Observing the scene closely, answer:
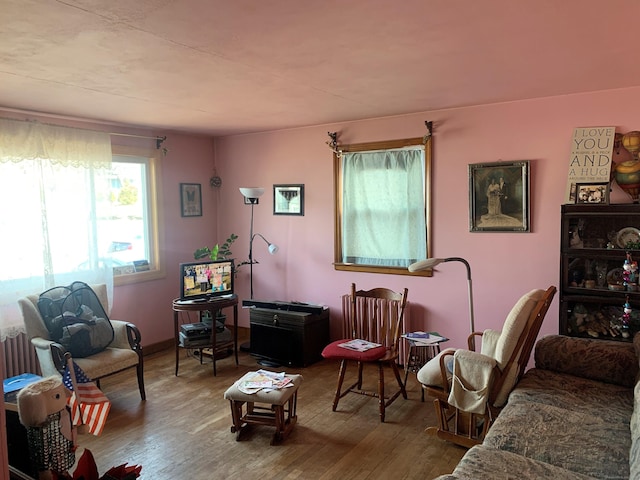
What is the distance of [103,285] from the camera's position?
415 centimetres

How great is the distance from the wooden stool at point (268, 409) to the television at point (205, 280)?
4.82 feet

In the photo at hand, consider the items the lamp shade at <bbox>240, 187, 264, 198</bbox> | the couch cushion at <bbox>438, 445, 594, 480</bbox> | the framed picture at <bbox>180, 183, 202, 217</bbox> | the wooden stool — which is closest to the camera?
the couch cushion at <bbox>438, 445, 594, 480</bbox>

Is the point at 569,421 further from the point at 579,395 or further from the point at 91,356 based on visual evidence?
the point at 91,356

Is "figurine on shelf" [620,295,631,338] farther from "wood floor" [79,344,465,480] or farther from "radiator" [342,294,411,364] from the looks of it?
"radiator" [342,294,411,364]

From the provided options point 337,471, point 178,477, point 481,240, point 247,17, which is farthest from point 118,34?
point 481,240

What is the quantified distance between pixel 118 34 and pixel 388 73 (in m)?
1.51

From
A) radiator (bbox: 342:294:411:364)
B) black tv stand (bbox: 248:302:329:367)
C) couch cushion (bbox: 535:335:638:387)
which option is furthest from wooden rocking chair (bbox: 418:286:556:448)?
black tv stand (bbox: 248:302:329:367)

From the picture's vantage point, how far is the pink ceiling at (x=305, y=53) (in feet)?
6.28

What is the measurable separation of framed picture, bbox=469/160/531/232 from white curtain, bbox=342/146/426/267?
48 cm

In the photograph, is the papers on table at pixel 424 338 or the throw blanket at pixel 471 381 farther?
the papers on table at pixel 424 338

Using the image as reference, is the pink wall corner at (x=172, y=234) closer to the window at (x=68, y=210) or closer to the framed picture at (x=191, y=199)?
the framed picture at (x=191, y=199)

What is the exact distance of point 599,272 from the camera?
Result: 134 inches

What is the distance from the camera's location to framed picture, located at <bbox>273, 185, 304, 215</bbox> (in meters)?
5.02

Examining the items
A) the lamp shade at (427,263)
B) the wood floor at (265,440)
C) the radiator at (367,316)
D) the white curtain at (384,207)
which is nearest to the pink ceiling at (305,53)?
the white curtain at (384,207)
